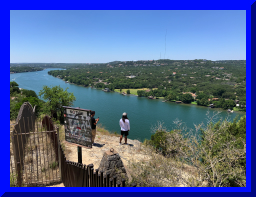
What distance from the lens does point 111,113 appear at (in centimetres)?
3228

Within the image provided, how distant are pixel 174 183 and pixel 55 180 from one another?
7.82 ft

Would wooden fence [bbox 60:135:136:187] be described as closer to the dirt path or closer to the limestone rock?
the limestone rock

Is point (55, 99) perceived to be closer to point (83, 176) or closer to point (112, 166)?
point (112, 166)

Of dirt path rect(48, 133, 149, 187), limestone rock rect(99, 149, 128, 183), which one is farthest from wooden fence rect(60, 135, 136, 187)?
dirt path rect(48, 133, 149, 187)

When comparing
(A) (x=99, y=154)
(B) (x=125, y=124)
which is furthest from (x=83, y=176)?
(B) (x=125, y=124)

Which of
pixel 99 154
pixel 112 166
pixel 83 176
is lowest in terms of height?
pixel 99 154

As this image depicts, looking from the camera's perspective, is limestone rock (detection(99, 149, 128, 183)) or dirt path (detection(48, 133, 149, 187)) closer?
limestone rock (detection(99, 149, 128, 183))

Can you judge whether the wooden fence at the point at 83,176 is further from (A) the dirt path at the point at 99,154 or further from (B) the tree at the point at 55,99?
(B) the tree at the point at 55,99

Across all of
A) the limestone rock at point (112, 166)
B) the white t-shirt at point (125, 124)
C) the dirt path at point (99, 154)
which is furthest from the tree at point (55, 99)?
the limestone rock at point (112, 166)

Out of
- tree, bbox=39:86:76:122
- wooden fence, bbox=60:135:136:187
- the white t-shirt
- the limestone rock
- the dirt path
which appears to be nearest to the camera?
wooden fence, bbox=60:135:136:187

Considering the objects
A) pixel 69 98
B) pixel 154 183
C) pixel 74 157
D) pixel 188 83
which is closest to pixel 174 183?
pixel 154 183

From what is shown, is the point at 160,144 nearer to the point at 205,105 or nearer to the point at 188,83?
the point at 205,105

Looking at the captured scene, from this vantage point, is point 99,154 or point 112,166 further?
point 99,154

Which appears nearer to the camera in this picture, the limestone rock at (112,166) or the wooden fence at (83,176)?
the wooden fence at (83,176)
